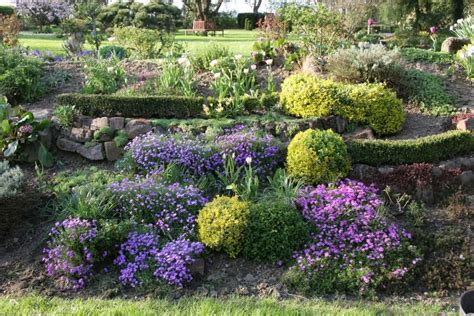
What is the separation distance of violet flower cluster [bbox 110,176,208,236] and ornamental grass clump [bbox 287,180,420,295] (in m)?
1.18

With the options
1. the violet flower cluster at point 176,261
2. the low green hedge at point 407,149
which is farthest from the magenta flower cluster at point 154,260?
the low green hedge at point 407,149

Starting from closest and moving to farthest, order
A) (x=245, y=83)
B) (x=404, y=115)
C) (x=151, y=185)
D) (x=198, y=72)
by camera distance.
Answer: (x=151, y=185), (x=404, y=115), (x=245, y=83), (x=198, y=72)

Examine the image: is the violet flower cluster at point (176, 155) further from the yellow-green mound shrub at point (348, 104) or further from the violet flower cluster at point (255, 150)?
the yellow-green mound shrub at point (348, 104)

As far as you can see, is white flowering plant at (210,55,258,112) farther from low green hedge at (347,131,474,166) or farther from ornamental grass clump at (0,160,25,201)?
ornamental grass clump at (0,160,25,201)

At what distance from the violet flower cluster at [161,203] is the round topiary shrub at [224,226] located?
23 centimetres

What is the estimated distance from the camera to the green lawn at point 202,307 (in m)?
4.13

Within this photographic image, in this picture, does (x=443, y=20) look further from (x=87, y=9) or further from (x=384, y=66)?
(x=384, y=66)

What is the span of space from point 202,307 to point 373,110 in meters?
4.54

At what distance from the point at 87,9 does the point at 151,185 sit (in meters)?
14.7

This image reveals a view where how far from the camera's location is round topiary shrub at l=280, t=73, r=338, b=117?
7520 millimetres

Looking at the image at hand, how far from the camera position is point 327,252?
16.5 ft

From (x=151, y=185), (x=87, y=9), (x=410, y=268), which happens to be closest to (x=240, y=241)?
(x=151, y=185)

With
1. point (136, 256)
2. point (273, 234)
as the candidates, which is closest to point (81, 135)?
point (136, 256)

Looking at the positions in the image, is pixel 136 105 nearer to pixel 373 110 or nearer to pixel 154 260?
pixel 154 260
